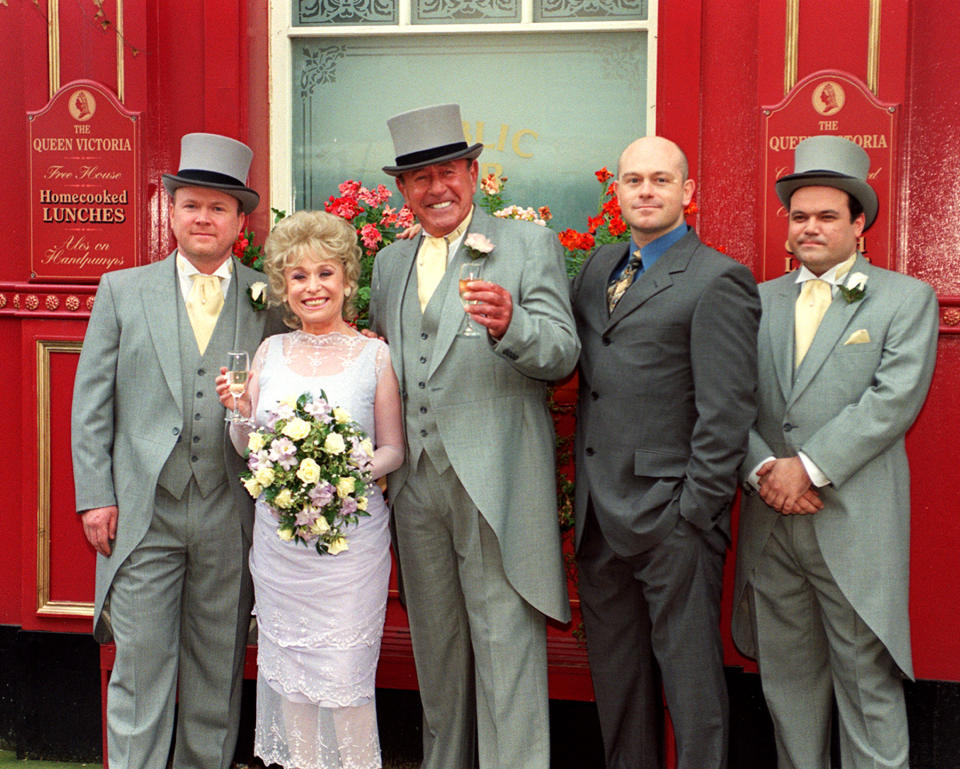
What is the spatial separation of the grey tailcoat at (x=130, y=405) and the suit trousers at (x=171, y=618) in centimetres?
6

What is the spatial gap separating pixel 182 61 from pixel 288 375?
6.33ft

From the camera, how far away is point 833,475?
3.43 meters

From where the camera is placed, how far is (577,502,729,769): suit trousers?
339cm

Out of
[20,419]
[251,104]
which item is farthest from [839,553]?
[20,419]

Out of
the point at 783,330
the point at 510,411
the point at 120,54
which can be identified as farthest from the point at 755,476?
the point at 120,54

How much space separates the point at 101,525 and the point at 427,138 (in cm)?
178

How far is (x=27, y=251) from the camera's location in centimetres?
472

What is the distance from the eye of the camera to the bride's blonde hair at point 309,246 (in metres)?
3.62

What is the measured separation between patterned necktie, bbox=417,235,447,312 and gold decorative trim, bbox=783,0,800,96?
1.64 m

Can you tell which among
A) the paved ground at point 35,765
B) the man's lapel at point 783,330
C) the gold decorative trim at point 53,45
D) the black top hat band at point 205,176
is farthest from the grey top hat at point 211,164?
the paved ground at point 35,765

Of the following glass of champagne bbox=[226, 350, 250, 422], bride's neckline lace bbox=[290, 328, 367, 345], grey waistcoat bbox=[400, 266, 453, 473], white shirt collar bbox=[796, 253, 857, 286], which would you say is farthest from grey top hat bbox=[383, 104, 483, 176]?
white shirt collar bbox=[796, 253, 857, 286]

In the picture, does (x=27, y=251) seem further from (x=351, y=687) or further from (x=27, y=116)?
(x=351, y=687)

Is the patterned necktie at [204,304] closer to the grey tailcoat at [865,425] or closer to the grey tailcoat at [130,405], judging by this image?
the grey tailcoat at [130,405]

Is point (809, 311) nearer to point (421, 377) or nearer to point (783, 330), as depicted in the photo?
point (783, 330)
